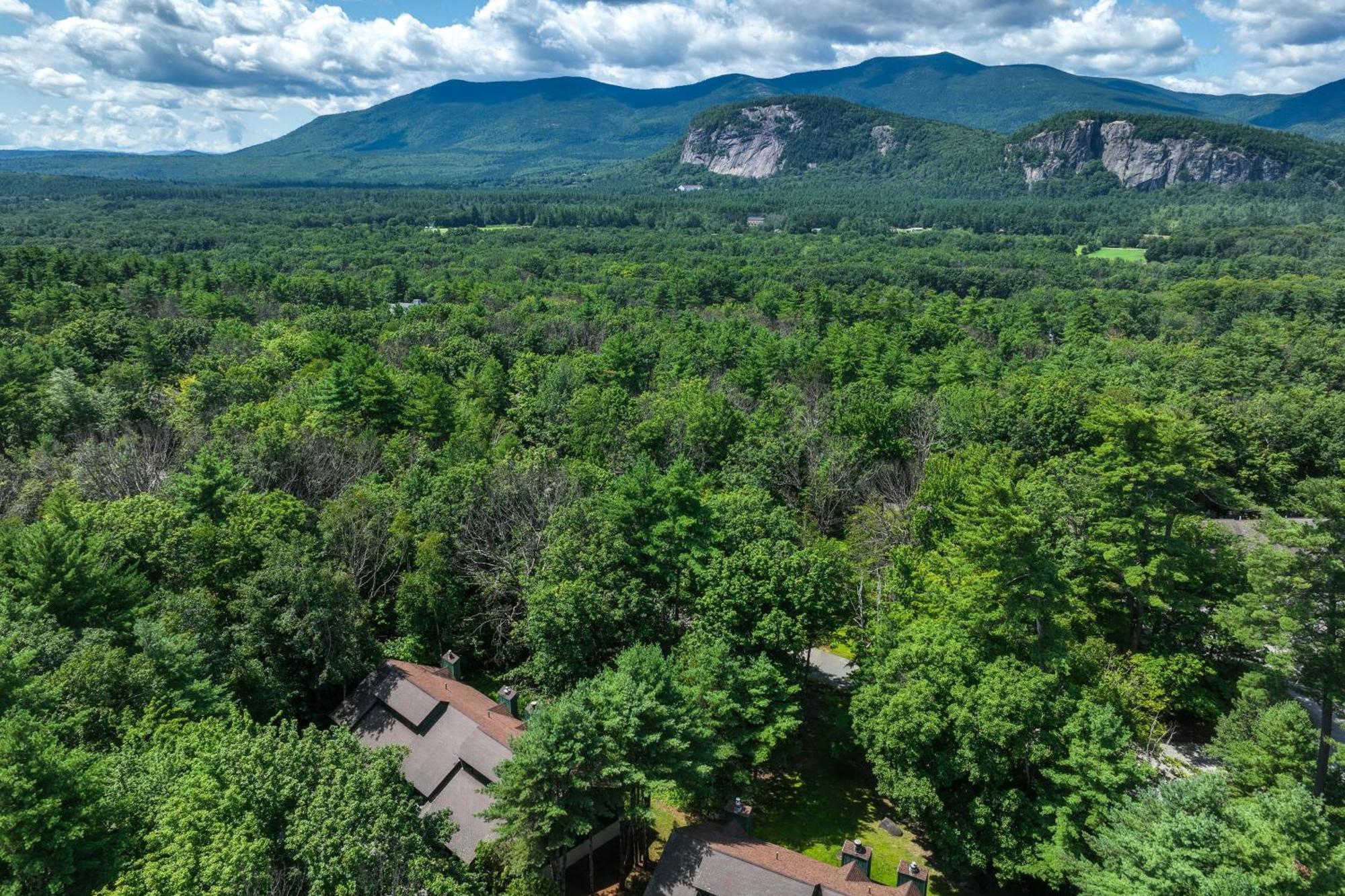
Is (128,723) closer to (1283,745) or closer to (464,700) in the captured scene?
(464,700)

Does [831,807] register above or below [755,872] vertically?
below

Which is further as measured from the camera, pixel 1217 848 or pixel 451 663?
pixel 451 663

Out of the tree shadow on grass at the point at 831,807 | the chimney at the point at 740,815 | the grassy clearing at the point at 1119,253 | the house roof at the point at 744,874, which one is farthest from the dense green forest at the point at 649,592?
the grassy clearing at the point at 1119,253

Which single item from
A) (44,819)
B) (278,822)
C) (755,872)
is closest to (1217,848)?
(755,872)

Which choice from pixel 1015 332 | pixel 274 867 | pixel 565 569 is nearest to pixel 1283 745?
pixel 565 569

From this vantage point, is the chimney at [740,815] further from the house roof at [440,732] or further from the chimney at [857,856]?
the house roof at [440,732]

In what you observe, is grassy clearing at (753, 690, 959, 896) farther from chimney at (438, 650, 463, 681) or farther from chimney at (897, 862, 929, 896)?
chimney at (438, 650, 463, 681)

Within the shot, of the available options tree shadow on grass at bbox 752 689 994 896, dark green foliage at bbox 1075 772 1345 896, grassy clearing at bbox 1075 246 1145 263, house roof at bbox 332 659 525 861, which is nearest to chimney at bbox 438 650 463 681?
house roof at bbox 332 659 525 861

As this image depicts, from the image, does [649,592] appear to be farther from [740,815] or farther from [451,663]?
[740,815]
